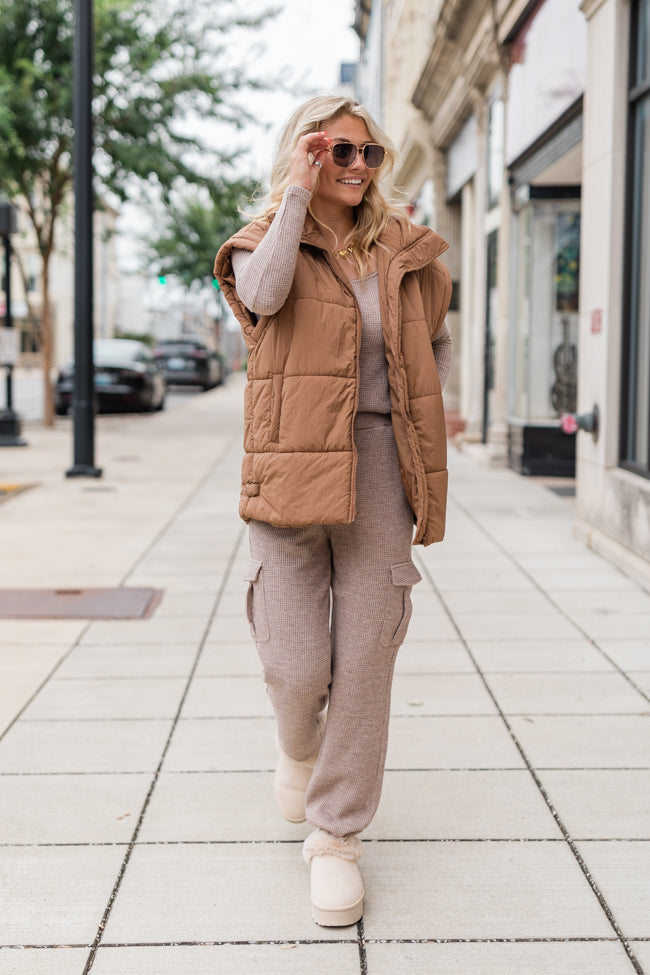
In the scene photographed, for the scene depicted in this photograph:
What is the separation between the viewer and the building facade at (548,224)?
7164mm

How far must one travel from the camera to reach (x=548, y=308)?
12227 millimetres

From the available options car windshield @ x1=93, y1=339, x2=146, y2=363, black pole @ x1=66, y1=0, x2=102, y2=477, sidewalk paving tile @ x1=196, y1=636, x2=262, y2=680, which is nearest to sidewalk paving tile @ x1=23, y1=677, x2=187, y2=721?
sidewalk paving tile @ x1=196, y1=636, x2=262, y2=680

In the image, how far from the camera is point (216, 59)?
16.9 metres

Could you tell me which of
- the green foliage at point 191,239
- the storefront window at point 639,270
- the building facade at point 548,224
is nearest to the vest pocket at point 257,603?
Answer: the building facade at point 548,224

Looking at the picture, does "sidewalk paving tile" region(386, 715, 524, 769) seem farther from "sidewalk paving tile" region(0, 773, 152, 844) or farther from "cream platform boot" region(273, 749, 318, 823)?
"sidewalk paving tile" region(0, 773, 152, 844)

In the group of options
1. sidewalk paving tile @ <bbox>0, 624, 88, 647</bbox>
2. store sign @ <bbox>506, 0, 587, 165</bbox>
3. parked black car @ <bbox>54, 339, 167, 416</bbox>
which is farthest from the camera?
parked black car @ <bbox>54, 339, 167, 416</bbox>

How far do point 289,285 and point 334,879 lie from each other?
4.63ft

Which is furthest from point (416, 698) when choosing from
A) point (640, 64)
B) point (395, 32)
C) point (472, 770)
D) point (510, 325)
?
point (395, 32)

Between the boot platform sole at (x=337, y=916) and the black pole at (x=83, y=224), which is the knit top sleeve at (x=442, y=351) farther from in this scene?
the black pole at (x=83, y=224)

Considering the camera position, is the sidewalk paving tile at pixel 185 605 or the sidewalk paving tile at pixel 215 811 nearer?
the sidewalk paving tile at pixel 215 811

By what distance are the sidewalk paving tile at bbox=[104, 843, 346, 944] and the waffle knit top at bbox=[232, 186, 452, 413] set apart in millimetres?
1233

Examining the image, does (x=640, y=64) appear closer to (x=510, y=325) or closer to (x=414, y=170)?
(x=510, y=325)

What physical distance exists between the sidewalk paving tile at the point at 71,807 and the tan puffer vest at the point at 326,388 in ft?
3.73

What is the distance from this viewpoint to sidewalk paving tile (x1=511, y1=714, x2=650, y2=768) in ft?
12.7
